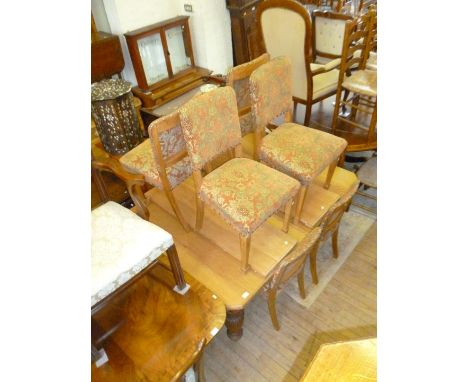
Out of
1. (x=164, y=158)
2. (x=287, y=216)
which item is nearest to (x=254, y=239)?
(x=287, y=216)

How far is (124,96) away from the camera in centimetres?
204

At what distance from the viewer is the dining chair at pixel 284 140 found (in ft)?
6.23

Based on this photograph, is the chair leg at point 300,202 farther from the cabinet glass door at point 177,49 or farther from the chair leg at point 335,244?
the cabinet glass door at point 177,49

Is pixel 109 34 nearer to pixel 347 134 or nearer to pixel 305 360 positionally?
pixel 347 134

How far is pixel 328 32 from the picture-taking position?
2.95m

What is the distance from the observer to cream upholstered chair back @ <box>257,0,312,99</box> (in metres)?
2.38

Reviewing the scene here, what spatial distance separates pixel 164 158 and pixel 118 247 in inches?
22.6

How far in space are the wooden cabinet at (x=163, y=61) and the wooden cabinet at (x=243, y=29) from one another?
0.52 metres

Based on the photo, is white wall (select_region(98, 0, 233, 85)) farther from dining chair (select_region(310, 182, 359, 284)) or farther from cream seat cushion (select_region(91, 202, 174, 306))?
dining chair (select_region(310, 182, 359, 284))

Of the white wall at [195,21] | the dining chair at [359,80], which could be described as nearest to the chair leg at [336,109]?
the dining chair at [359,80]

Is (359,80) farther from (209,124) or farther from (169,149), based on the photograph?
(169,149)

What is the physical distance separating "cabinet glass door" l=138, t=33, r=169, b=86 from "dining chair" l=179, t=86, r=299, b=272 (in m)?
1.57
